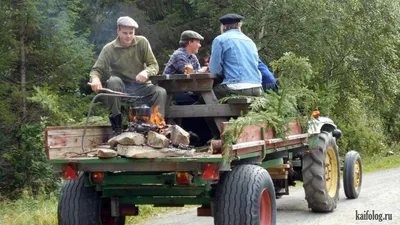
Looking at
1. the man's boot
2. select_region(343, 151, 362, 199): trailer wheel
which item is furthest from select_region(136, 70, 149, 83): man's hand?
select_region(343, 151, 362, 199): trailer wheel

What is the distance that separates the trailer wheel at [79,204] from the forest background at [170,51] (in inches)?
118

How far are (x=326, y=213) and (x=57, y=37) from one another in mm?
8749

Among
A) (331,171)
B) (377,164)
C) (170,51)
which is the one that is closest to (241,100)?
(331,171)

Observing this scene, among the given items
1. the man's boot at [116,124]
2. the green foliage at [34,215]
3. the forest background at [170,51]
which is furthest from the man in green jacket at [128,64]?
the green foliage at [34,215]

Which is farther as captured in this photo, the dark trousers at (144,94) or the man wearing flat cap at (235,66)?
the man wearing flat cap at (235,66)

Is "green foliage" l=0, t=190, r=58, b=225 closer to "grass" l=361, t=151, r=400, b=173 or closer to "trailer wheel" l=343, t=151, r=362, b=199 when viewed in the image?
"trailer wheel" l=343, t=151, r=362, b=199

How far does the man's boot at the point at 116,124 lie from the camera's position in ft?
26.3

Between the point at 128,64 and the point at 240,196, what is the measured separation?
2.41m

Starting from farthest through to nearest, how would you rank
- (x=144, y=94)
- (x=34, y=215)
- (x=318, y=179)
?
(x=34, y=215) → (x=318, y=179) → (x=144, y=94)

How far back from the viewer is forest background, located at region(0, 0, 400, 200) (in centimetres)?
1595

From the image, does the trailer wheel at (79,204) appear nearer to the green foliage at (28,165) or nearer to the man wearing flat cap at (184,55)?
the man wearing flat cap at (184,55)

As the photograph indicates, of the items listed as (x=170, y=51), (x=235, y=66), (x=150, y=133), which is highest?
(x=170, y=51)

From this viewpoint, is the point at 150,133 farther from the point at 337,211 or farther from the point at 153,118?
the point at 337,211

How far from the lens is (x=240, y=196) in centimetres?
684
